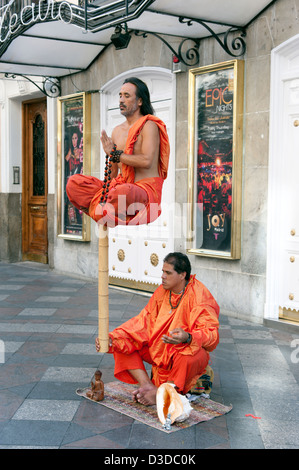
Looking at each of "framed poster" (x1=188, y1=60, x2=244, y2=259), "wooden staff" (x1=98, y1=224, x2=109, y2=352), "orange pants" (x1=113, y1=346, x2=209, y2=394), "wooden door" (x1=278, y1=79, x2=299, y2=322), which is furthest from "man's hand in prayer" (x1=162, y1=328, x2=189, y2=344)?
"framed poster" (x1=188, y1=60, x2=244, y2=259)

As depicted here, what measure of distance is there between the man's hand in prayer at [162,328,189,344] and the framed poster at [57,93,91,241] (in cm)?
671

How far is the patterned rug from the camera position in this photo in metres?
4.52

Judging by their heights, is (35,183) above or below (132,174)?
below

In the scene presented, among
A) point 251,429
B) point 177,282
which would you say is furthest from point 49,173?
point 251,429

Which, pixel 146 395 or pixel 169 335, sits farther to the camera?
pixel 146 395

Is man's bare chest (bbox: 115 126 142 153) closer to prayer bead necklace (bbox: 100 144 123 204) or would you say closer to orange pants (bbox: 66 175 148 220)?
prayer bead necklace (bbox: 100 144 123 204)

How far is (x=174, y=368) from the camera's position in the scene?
4.74 meters

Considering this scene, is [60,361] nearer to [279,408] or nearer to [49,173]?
[279,408]

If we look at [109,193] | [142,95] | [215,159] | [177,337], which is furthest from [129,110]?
[215,159]

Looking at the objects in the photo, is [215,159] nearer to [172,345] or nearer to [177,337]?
[172,345]

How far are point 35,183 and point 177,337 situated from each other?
9.88 m

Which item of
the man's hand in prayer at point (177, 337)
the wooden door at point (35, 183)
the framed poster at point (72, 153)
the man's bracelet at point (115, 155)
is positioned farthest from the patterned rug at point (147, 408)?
the wooden door at point (35, 183)

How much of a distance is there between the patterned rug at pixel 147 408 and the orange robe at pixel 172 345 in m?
0.17

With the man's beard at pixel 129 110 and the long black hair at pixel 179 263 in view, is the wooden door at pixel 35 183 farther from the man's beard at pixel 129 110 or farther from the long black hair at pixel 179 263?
the man's beard at pixel 129 110
